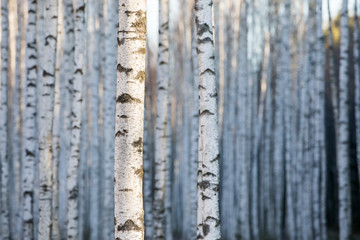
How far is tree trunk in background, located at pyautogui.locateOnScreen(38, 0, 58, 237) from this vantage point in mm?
5598

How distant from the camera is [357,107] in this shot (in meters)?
10.1

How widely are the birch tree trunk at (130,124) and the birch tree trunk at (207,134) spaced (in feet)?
4.51

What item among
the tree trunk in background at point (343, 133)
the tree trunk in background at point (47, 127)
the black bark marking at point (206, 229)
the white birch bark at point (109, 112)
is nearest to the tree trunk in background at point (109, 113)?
the white birch bark at point (109, 112)

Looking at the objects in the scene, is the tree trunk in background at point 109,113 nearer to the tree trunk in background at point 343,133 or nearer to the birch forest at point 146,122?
the birch forest at point 146,122

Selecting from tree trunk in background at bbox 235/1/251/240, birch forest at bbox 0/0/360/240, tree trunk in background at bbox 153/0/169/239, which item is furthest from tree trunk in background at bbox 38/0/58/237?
tree trunk in background at bbox 235/1/251/240

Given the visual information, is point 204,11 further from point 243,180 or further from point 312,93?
point 312,93

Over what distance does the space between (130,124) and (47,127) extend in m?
3.11

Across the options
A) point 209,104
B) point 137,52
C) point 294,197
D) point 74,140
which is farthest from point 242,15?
point 137,52

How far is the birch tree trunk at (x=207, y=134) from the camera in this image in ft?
13.9

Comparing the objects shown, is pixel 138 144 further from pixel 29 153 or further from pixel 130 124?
pixel 29 153

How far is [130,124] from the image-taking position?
3.02m

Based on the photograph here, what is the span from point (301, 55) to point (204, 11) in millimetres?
10290

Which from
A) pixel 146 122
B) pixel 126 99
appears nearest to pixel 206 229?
pixel 126 99

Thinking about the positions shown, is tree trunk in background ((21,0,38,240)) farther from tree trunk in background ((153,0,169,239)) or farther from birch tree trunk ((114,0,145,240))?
birch tree trunk ((114,0,145,240))
